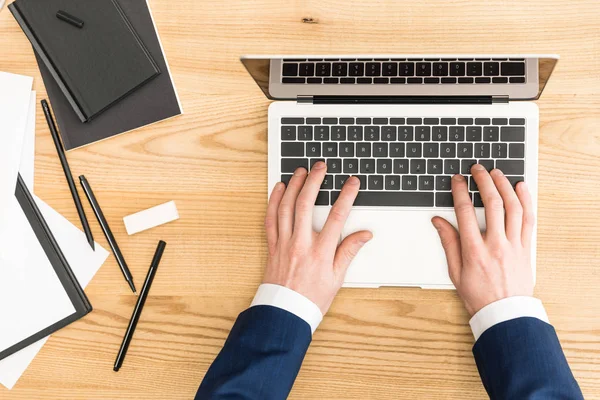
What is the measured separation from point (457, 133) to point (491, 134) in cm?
5

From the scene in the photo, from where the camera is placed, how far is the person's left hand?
0.75 meters

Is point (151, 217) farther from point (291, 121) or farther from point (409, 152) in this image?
point (409, 152)

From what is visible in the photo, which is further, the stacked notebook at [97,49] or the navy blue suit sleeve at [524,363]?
the stacked notebook at [97,49]

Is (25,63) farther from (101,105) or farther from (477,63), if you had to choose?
(477,63)

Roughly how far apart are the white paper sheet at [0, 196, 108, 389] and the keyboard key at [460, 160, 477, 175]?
0.60m

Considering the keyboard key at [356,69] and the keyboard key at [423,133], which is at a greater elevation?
the keyboard key at [356,69]

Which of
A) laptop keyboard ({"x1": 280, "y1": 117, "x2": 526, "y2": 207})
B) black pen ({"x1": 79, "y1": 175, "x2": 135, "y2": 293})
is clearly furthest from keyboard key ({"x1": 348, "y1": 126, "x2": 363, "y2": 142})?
black pen ({"x1": 79, "y1": 175, "x2": 135, "y2": 293})

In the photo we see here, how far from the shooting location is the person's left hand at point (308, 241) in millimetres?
749

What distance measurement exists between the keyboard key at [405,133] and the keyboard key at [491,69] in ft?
0.45

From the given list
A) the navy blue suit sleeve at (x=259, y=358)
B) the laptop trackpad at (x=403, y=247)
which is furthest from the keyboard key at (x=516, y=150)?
the navy blue suit sleeve at (x=259, y=358)

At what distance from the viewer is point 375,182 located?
0.75 meters

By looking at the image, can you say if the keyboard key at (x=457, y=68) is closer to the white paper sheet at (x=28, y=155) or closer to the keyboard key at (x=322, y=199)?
the keyboard key at (x=322, y=199)

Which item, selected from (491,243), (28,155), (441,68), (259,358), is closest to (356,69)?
(441,68)

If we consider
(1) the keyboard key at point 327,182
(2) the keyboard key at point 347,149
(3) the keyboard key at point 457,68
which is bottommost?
(1) the keyboard key at point 327,182
